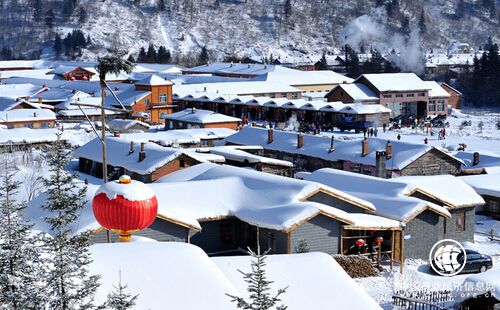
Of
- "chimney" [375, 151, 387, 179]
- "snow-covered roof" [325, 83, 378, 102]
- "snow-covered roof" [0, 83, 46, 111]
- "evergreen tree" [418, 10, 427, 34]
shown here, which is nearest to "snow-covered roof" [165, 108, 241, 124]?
"snow-covered roof" [325, 83, 378, 102]

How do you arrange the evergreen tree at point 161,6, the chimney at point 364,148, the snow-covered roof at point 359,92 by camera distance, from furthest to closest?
the evergreen tree at point 161,6 → the snow-covered roof at point 359,92 → the chimney at point 364,148

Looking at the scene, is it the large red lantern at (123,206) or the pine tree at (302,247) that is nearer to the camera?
the large red lantern at (123,206)

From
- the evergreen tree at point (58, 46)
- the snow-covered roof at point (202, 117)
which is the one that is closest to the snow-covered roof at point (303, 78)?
the snow-covered roof at point (202, 117)

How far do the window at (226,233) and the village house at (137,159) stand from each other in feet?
33.0

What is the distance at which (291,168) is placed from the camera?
36.5 meters

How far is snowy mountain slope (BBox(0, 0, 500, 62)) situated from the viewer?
135 m

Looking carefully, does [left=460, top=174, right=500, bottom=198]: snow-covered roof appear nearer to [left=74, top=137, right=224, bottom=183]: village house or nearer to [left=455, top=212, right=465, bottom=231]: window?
[left=455, top=212, right=465, bottom=231]: window

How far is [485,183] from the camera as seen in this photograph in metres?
31.2

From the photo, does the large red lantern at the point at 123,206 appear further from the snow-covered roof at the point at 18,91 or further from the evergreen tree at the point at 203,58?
the evergreen tree at the point at 203,58

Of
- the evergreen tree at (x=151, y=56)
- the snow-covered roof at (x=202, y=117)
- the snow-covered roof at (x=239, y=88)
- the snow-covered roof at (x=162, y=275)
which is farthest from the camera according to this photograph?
the evergreen tree at (x=151, y=56)

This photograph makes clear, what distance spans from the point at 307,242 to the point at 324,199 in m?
2.22

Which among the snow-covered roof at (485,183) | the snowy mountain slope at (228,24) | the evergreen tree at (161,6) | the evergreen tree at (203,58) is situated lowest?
the snow-covered roof at (485,183)

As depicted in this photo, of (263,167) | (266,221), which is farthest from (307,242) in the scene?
(263,167)

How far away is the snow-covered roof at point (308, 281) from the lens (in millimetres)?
14898
